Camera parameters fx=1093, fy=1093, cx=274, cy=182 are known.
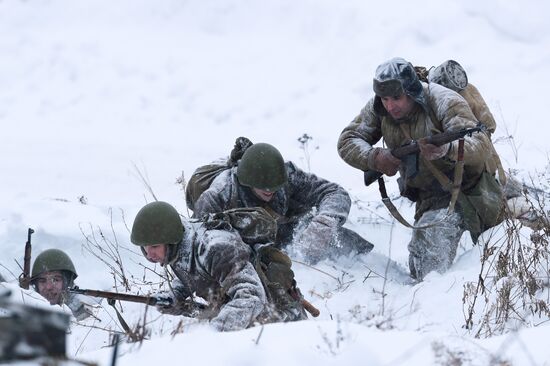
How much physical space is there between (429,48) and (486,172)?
29.3ft

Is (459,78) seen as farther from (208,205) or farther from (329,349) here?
(329,349)

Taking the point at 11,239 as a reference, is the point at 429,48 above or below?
above

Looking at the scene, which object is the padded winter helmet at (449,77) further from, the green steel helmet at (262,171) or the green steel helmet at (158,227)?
the green steel helmet at (158,227)

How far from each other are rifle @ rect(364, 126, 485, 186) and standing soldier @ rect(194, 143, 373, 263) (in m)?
0.50

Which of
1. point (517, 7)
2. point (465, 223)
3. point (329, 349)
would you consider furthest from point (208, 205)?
point (517, 7)

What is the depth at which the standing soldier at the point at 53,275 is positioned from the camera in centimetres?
792

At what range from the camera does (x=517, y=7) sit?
53.3ft

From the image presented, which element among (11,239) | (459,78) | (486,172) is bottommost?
(11,239)

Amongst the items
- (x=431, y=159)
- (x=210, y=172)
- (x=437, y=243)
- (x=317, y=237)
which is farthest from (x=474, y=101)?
(x=210, y=172)

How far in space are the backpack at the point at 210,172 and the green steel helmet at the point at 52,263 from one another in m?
1.24

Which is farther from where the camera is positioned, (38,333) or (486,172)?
(486,172)

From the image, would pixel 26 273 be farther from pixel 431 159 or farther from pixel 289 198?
pixel 431 159

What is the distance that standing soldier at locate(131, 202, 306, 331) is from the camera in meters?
5.12

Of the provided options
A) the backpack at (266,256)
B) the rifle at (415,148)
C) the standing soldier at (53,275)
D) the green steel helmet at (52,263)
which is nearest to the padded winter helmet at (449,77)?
the rifle at (415,148)
